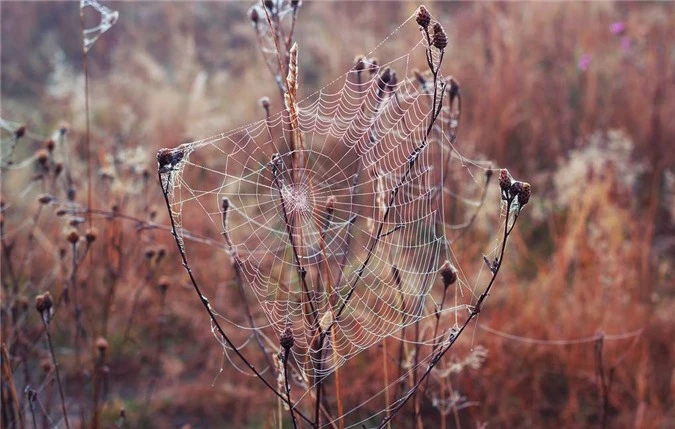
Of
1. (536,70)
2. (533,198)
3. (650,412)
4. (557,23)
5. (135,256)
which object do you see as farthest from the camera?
(557,23)

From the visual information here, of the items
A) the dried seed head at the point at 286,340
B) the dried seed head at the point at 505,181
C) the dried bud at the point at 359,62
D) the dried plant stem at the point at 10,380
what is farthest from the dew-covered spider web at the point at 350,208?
the dried plant stem at the point at 10,380

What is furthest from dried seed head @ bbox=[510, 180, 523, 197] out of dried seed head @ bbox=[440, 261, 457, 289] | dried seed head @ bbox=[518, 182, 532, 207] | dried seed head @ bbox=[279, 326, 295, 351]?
dried seed head @ bbox=[279, 326, 295, 351]

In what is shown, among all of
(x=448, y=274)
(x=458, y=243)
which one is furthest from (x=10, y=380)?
(x=458, y=243)

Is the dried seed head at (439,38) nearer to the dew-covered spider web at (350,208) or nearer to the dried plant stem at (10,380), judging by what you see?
the dew-covered spider web at (350,208)

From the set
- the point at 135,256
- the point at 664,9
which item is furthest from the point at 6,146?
the point at 664,9

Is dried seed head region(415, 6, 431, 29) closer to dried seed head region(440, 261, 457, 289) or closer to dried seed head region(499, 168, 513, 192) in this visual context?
dried seed head region(499, 168, 513, 192)

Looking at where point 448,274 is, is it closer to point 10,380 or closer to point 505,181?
point 505,181

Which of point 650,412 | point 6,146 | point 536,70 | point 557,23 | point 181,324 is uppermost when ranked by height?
point 557,23

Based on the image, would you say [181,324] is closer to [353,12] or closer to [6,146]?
[6,146]
